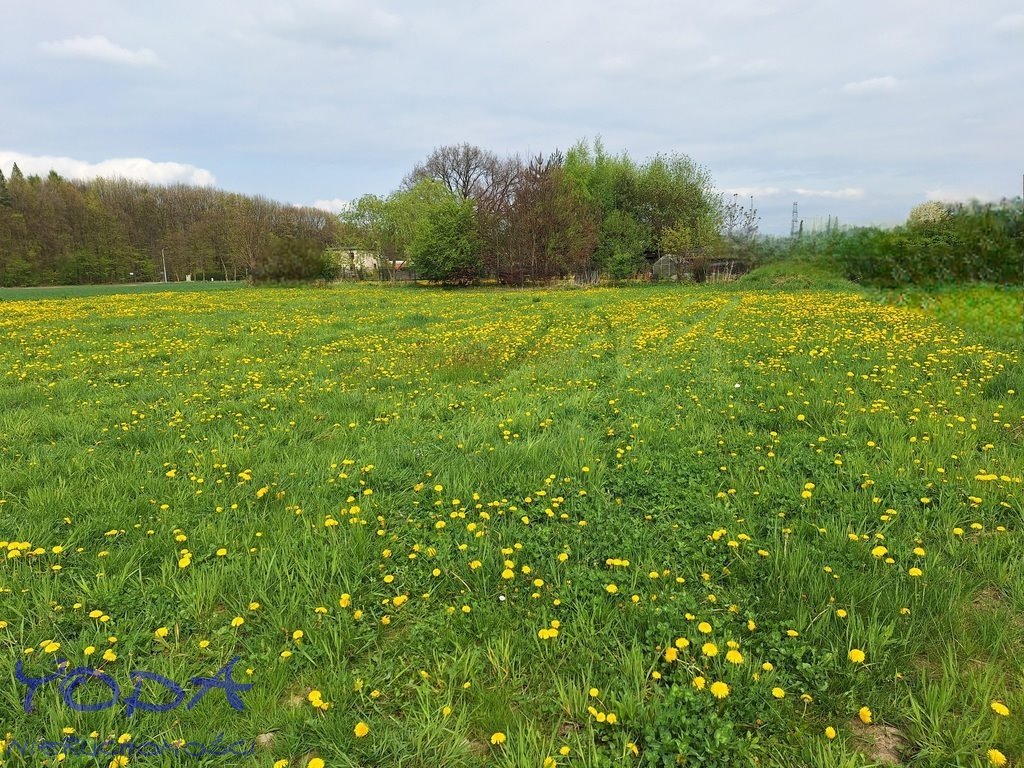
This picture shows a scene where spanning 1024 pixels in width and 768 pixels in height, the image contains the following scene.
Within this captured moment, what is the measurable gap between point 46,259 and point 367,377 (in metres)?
85.2

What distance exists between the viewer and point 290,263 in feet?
176

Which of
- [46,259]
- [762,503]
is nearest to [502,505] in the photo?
[762,503]

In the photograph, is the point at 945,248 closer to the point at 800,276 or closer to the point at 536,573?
the point at 800,276

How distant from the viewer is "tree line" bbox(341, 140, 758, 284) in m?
41.5

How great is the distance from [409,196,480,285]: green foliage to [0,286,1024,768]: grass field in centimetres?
3798

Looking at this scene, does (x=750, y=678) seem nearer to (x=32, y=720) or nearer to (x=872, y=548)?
(x=872, y=548)

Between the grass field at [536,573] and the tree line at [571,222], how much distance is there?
3694cm

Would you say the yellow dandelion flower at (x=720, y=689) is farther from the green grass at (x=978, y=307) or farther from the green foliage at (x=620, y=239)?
the green foliage at (x=620, y=239)

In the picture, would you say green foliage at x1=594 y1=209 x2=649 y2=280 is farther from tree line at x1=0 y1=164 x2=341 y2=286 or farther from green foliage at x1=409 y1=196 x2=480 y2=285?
tree line at x1=0 y1=164 x2=341 y2=286

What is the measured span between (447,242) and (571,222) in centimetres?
1074

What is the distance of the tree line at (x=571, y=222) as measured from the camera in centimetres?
4153

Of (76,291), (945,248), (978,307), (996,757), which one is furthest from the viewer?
(76,291)

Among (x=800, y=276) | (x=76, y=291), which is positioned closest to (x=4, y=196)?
(x=76, y=291)

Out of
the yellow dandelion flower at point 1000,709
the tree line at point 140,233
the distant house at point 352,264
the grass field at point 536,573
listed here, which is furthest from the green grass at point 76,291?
the yellow dandelion flower at point 1000,709
